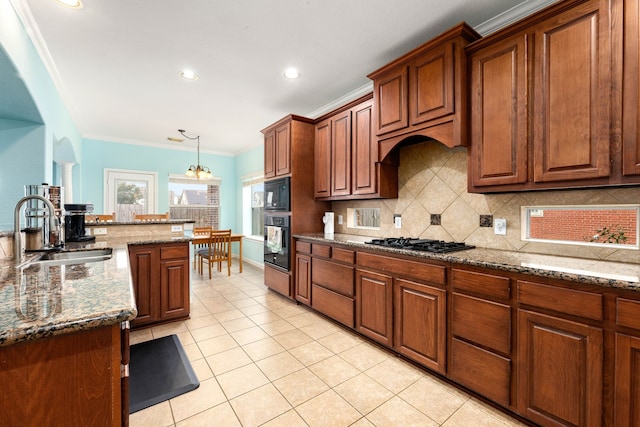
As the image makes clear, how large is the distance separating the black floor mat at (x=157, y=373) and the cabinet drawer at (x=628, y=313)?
240cm

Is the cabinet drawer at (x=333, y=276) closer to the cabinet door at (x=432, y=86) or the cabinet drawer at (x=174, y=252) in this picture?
the cabinet drawer at (x=174, y=252)

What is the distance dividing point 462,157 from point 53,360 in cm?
270

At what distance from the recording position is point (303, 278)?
3.42m

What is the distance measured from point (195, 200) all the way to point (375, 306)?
5425 mm

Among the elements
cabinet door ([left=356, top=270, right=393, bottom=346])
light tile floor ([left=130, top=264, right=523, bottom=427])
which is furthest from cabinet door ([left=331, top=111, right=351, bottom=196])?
light tile floor ([left=130, top=264, right=523, bottom=427])

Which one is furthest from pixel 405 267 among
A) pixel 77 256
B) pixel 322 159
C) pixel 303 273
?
pixel 77 256

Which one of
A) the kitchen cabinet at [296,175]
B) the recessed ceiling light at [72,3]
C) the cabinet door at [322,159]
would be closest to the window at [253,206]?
the kitchen cabinet at [296,175]

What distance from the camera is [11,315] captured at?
81 centimetres

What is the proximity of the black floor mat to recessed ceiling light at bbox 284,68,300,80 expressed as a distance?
285 centimetres

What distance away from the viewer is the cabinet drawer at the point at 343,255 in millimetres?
2711

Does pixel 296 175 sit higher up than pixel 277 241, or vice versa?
pixel 296 175

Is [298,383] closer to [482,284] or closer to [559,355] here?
[482,284]

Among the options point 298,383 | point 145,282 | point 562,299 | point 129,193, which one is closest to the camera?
point 562,299

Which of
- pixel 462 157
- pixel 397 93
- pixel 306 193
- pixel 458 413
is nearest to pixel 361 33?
pixel 397 93
